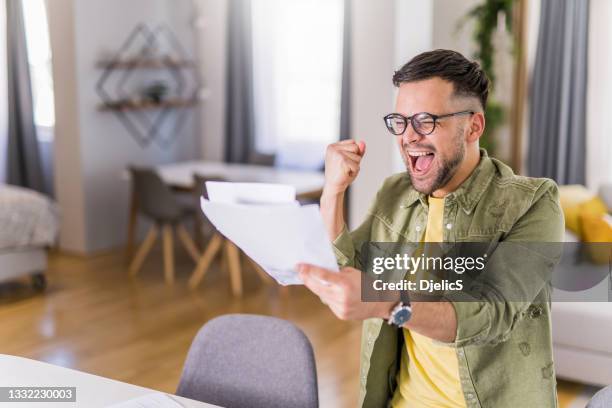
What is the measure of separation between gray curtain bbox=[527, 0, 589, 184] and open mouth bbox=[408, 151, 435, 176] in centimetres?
498

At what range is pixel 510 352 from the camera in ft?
5.60

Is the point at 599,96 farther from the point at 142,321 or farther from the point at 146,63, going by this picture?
the point at 142,321

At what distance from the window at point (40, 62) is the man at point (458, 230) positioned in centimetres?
517

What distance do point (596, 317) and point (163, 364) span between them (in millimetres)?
2033

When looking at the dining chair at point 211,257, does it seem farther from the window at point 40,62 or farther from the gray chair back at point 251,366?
the gray chair back at point 251,366

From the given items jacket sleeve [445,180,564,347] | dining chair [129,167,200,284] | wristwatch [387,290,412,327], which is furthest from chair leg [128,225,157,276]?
wristwatch [387,290,412,327]

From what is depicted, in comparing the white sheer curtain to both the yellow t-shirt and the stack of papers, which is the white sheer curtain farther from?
the stack of papers

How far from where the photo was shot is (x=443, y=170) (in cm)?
169

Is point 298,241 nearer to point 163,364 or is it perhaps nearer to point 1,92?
point 163,364

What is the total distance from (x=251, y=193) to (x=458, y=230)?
21.0 inches

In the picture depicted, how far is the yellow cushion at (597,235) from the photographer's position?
3.97m

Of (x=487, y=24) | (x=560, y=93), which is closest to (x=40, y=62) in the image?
(x=487, y=24)

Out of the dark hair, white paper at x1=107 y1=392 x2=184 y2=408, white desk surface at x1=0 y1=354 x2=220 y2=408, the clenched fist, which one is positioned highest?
the dark hair

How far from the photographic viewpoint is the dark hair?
1.64m
